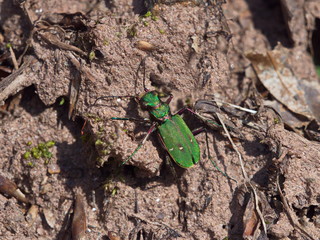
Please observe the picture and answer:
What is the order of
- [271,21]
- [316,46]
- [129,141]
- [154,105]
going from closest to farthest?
[129,141] < [154,105] < [316,46] < [271,21]

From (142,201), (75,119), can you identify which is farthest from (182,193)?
(75,119)

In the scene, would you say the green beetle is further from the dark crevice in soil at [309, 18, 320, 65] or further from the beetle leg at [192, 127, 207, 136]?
the dark crevice in soil at [309, 18, 320, 65]

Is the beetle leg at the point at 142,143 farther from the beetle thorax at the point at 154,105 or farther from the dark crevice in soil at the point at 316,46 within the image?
the dark crevice in soil at the point at 316,46

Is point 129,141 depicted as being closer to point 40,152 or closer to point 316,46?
point 40,152

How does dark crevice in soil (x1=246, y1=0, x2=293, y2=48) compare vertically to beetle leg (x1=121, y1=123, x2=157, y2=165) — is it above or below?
above

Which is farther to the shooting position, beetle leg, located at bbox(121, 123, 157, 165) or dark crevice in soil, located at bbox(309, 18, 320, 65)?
dark crevice in soil, located at bbox(309, 18, 320, 65)

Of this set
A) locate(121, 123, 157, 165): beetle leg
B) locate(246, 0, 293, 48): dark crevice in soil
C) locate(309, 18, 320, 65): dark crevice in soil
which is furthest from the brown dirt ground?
locate(309, 18, 320, 65): dark crevice in soil

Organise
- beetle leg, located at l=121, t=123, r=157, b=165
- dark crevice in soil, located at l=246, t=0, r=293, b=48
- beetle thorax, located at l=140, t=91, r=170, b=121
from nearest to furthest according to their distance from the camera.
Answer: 1. beetle leg, located at l=121, t=123, r=157, b=165
2. beetle thorax, located at l=140, t=91, r=170, b=121
3. dark crevice in soil, located at l=246, t=0, r=293, b=48

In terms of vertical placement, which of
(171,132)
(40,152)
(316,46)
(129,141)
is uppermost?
(40,152)

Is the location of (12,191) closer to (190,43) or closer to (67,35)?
(67,35)

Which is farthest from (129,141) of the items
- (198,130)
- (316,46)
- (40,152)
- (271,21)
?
(316,46)
